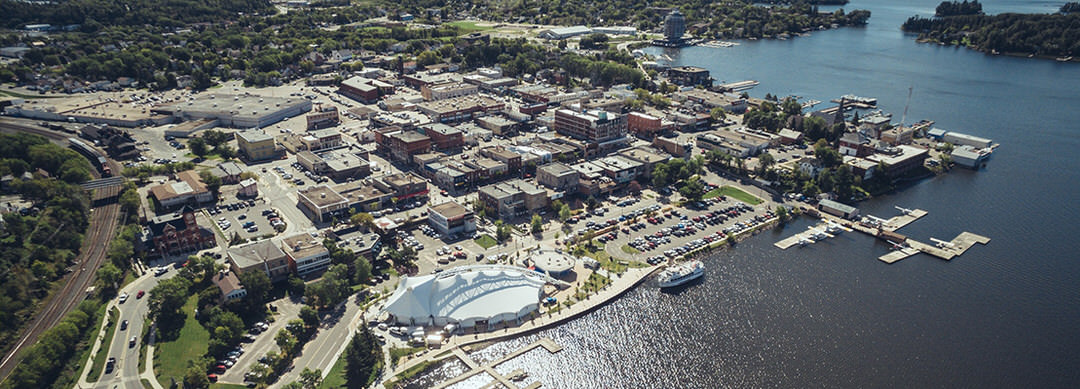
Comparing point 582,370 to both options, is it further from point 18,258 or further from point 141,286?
point 18,258

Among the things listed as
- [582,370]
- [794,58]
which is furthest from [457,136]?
[794,58]

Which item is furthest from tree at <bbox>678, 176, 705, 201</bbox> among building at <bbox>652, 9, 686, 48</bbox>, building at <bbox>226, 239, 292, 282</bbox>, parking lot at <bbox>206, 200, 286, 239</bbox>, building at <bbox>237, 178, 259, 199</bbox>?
building at <bbox>652, 9, 686, 48</bbox>

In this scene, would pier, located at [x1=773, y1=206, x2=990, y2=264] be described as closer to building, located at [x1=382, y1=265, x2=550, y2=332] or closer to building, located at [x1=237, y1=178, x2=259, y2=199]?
building, located at [x1=382, y1=265, x2=550, y2=332]

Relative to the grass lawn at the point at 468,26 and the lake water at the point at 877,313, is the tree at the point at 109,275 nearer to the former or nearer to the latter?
the lake water at the point at 877,313

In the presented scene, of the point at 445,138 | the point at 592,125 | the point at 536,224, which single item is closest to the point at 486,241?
the point at 536,224

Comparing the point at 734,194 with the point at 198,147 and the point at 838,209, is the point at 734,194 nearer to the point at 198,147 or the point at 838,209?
the point at 838,209

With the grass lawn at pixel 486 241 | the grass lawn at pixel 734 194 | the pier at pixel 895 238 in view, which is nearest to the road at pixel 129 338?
the grass lawn at pixel 486 241
